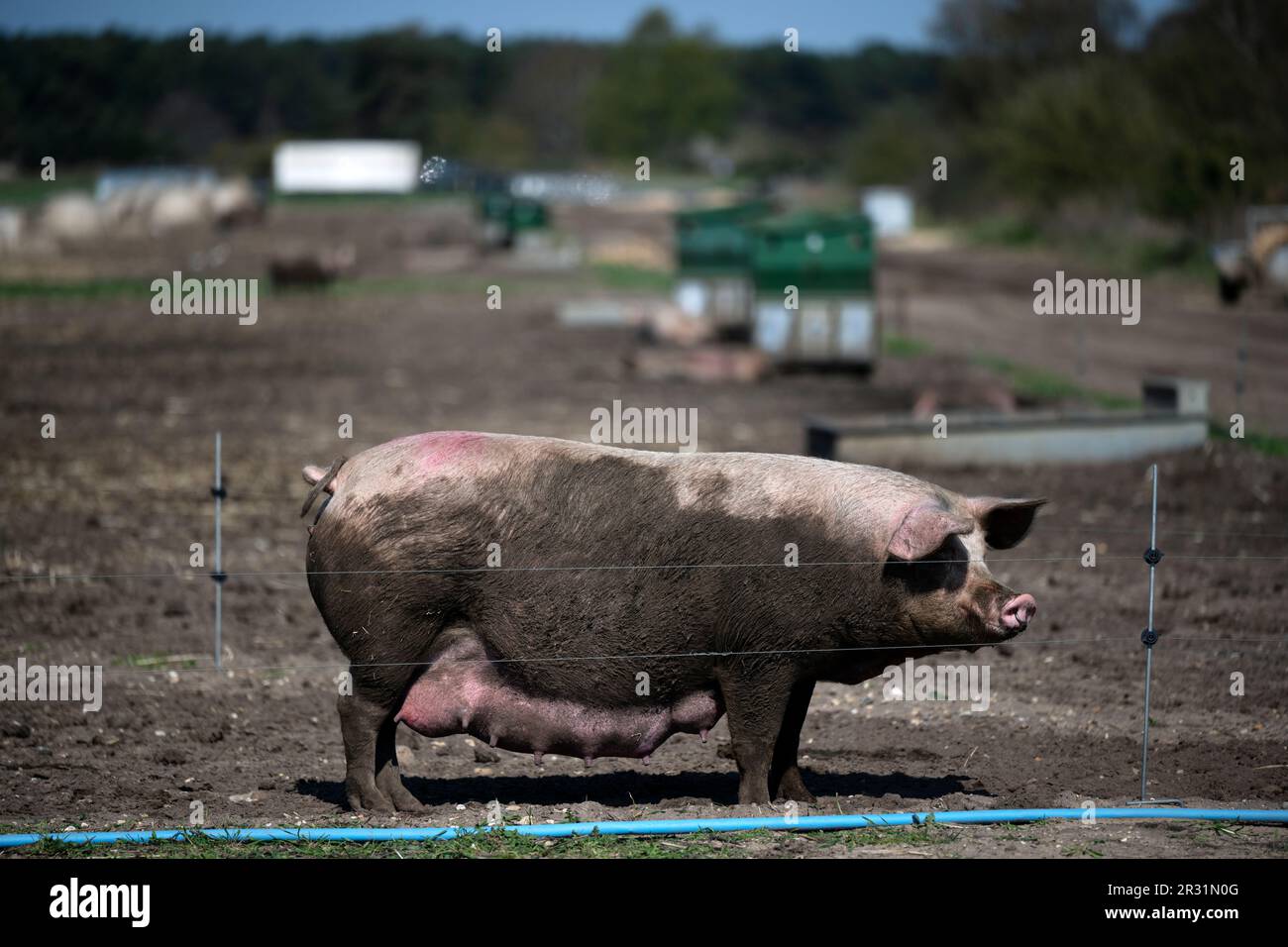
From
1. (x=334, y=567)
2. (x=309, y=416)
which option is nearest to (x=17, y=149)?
(x=309, y=416)

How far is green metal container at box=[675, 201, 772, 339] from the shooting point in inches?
968

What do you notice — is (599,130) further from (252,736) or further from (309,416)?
(252,736)

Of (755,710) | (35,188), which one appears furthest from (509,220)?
(755,710)

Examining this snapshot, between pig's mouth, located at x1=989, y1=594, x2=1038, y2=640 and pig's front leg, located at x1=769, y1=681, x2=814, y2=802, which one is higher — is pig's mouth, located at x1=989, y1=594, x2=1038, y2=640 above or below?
above

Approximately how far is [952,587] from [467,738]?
3.10 meters

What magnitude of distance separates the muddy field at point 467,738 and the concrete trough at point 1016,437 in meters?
0.24

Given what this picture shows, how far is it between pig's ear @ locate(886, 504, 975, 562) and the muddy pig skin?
2cm

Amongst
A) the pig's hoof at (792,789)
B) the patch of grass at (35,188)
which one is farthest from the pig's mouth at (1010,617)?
the patch of grass at (35,188)

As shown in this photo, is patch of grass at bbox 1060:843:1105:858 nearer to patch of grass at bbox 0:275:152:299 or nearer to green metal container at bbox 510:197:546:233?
patch of grass at bbox 0:275:152:299

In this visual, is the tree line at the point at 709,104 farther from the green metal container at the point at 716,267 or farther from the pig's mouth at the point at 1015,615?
the pig's mouth at the point at 1015,615

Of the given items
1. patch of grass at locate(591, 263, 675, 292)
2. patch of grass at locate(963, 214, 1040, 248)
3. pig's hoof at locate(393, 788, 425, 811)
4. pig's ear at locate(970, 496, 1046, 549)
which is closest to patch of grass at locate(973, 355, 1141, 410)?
pig's ear at locate(970, 496, 1046, 549)

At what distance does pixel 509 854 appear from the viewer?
18.6 ft

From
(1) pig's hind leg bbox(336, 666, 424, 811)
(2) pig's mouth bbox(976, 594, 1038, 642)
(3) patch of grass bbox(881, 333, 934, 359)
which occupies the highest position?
(3) patch of grass bbox(881, 333, 934, 359)

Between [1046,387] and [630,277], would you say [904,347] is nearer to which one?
[1046,387]
